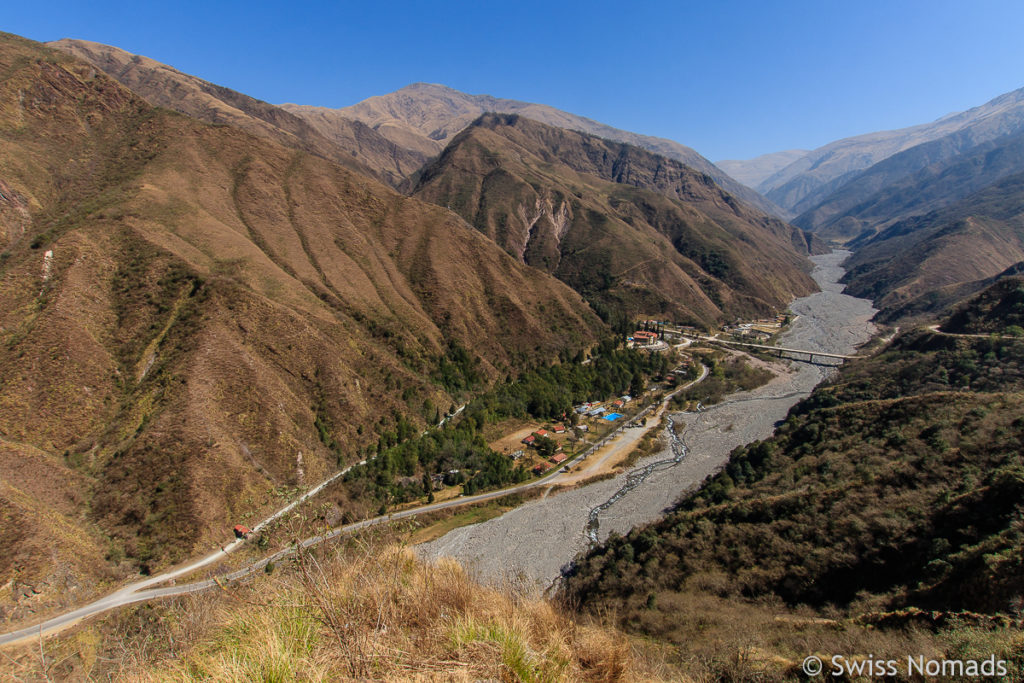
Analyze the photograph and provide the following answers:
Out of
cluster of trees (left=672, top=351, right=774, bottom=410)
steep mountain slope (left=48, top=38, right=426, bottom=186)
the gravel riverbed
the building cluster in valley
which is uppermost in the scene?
steep mountain slope (left=48, top=38, right=426, bottom=186)

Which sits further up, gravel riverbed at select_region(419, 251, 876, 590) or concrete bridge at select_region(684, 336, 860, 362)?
concrete bridge at select_region(684, 336, 860, 362)

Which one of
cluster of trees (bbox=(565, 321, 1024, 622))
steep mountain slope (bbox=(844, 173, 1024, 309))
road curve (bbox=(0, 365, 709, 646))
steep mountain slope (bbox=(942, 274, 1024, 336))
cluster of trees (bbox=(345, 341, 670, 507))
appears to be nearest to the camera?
cluster of trees (bbox=(565, 321, 1024, 622))

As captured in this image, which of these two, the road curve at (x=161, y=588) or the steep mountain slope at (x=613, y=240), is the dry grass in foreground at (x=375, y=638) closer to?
the road curve at (x=161, y=588)

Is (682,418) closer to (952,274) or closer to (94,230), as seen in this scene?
(94,230)

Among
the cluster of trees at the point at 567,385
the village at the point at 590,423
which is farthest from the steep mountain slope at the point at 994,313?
the cluster of trees at the point at 567,385

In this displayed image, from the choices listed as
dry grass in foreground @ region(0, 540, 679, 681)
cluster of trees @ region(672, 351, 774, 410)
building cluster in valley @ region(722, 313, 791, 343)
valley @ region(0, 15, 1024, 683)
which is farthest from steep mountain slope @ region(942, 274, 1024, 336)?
dry grass in foreground @ region(0, 540, 679, 681)

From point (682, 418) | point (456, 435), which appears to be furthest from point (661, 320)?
point (456, 435)

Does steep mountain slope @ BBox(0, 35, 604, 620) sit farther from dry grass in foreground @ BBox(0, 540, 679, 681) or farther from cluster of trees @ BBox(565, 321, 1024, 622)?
Answer: cluster of trees @ BBox(565, 321, 1024, 622)
